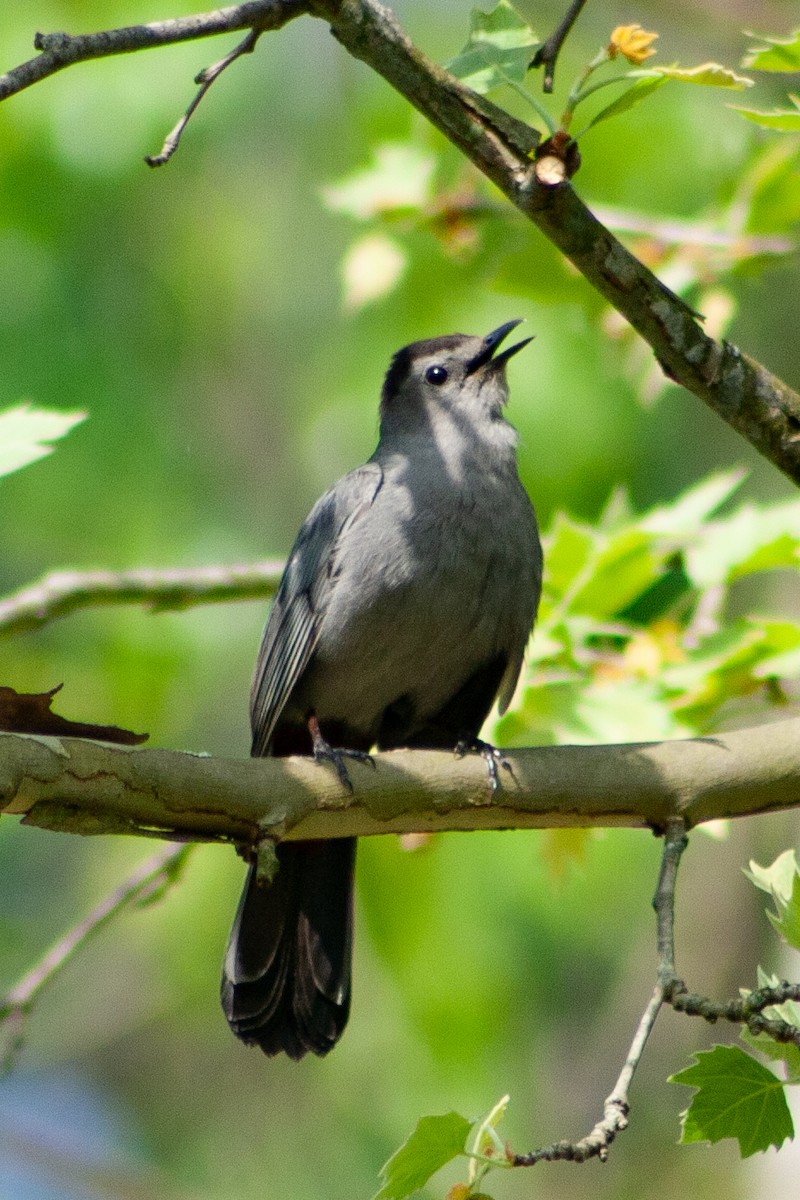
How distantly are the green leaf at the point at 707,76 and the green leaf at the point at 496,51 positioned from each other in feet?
0.90

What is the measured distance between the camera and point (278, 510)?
383 inches

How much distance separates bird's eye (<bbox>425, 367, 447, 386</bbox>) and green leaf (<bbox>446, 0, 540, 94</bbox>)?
244cm

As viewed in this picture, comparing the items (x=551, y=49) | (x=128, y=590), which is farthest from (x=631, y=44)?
(x=128, y=590)

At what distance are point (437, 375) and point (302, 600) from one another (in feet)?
4.01

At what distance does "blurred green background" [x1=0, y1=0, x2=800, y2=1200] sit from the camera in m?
6.71

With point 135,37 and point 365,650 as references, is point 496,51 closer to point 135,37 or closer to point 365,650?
point 135,37

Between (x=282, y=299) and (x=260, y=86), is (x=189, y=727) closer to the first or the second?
(x=282, y=299)

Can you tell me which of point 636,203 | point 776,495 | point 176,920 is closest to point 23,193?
point 636,203

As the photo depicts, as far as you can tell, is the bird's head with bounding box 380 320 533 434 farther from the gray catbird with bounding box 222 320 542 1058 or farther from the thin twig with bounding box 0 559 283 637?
the thin twig with bounding box 0 559 283 637

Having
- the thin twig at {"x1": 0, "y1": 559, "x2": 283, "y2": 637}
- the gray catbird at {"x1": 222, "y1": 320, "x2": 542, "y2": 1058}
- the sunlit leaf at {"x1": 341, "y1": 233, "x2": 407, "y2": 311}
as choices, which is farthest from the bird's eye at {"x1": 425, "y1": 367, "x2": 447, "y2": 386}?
the thin twig at {"x1": 0, "y1": 559, "x2": 283, "y2": 637}

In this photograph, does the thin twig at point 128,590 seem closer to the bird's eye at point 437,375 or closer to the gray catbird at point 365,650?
the gray catbird at point 365,650

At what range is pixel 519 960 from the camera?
7.36 m

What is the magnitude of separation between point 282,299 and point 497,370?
175 inches

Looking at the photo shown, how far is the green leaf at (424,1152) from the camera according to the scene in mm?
2338
